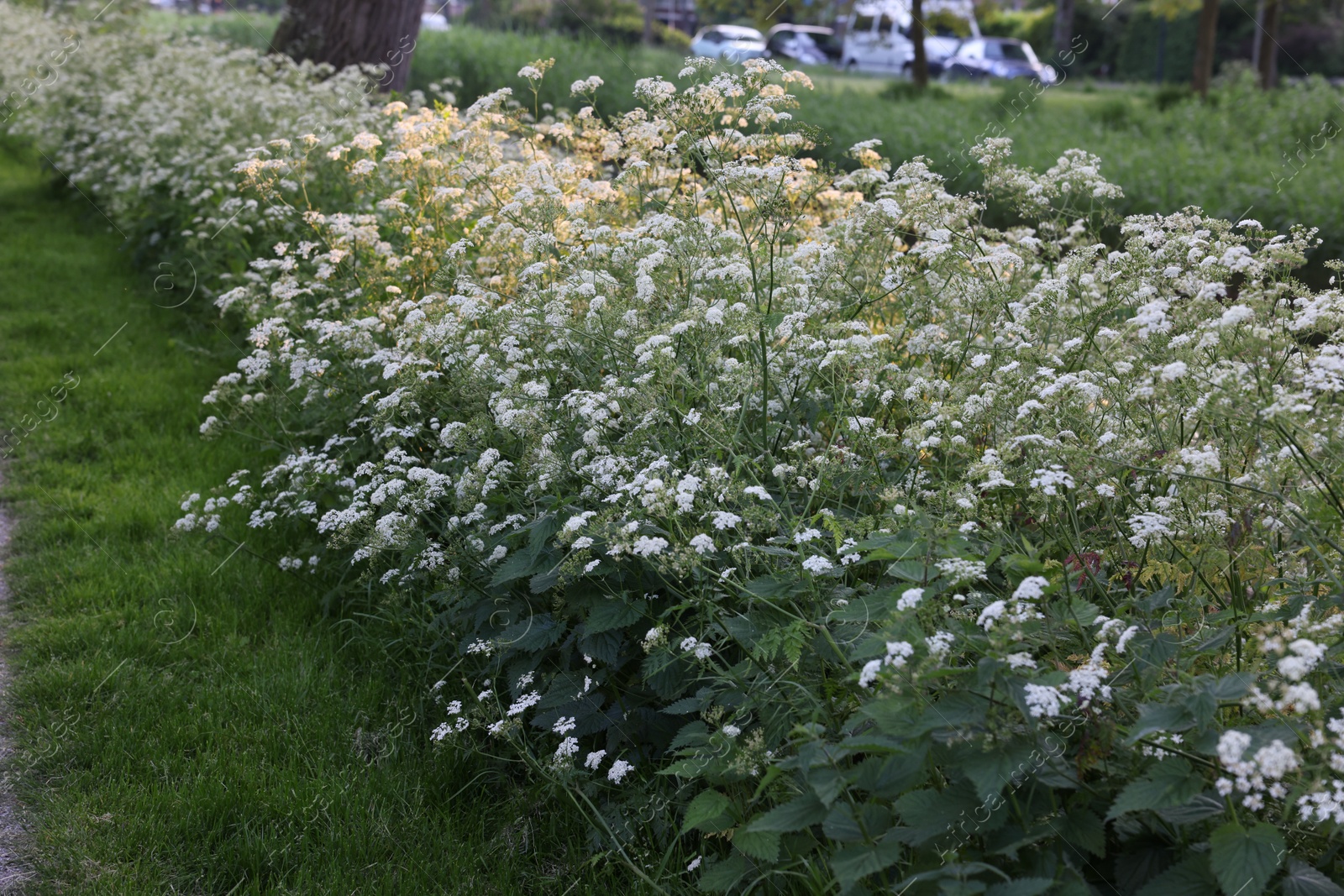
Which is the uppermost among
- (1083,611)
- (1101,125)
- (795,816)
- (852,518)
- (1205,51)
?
(1205,51)

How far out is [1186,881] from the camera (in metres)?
1.91

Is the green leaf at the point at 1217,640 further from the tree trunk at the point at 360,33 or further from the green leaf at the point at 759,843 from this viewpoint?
the tree trunk at the point at 360,33

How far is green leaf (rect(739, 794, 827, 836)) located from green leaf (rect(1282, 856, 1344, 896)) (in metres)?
0.83

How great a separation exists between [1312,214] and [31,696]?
348 inches

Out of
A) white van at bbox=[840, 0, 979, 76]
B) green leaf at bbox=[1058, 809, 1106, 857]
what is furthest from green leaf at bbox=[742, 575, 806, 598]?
white van at bbox=[840, 0, 979, 76]

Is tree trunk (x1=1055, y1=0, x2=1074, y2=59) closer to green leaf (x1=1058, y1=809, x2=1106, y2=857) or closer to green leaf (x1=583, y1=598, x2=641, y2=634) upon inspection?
green leaf (x1=583, y1=598, x2=641, y2=634)

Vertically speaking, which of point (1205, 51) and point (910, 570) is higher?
point (1205, 51)

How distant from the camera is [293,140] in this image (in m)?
6.61

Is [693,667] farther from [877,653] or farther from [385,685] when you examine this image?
[385,685]

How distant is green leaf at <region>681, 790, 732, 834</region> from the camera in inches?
91.6

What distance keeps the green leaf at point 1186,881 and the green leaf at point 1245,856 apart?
7 cm

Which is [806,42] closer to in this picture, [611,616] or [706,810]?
[611,616]

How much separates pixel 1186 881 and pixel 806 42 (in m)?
32.3

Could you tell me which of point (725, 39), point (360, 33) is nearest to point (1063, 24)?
point (725, 39)
